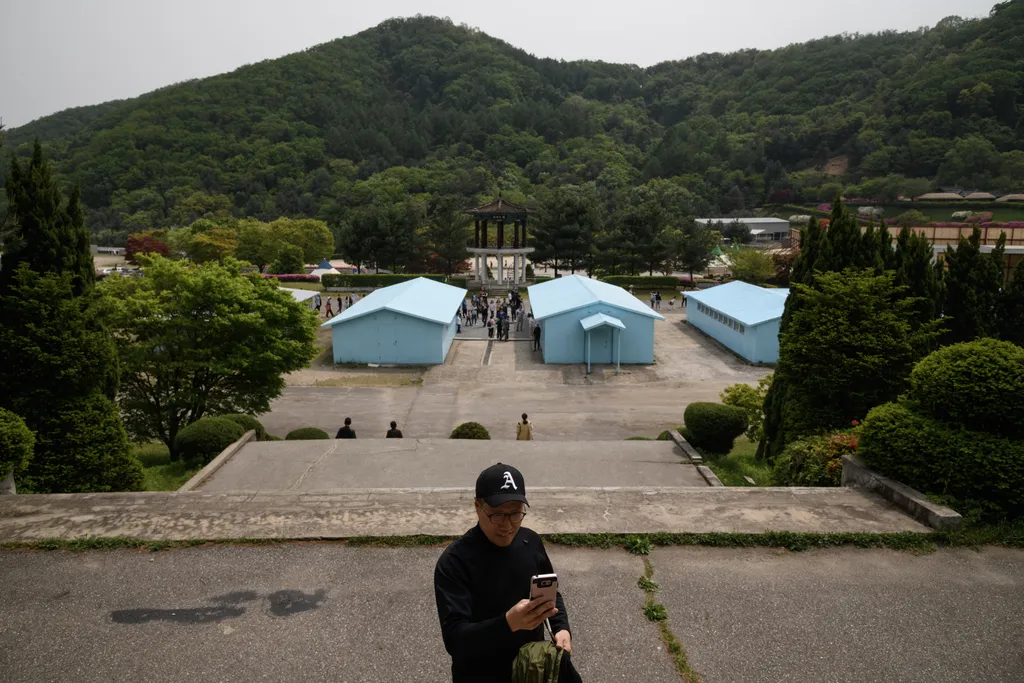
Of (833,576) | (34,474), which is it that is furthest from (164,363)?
(833,576)

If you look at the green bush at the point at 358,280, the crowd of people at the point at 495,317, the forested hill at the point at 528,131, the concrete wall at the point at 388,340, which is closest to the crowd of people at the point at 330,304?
the green bush at the point at 358,280

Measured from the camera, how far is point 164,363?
1464cm

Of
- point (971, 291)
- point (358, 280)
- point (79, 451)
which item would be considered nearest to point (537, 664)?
point (79, 451)

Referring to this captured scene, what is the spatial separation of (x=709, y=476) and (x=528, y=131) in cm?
11922

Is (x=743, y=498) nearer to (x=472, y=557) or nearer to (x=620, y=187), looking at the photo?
(x=472, y=557)

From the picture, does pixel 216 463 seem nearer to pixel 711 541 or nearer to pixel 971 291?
pixel 711 541

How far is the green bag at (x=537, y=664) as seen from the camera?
263cm

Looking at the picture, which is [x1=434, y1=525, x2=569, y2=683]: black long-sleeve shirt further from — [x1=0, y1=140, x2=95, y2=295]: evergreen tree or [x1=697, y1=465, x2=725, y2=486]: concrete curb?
[x1=0, y1=140, x2=95, y2=295]: evergreen tree

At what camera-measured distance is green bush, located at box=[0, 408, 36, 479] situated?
7348 millimetres

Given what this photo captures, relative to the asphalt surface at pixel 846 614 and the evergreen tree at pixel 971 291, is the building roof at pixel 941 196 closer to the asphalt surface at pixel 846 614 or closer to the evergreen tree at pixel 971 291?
the evergreen tree at pixel 971 291

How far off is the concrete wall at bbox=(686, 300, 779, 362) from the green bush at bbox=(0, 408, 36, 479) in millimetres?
22454

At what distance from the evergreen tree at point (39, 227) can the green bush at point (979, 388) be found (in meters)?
11.2

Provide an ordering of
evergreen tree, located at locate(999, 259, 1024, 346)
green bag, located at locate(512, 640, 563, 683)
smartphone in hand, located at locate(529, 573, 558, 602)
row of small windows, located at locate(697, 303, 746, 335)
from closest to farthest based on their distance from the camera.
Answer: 1. smartphone in hand, located at locate(529, 573, 558, 602)
2. green bag, located at locate(512, 640, 563, 683)
3. evergreen tree, located at locate(999, 259, 1024, 346)
4. row of small windows, located at locate(697, 303, 746, 335)

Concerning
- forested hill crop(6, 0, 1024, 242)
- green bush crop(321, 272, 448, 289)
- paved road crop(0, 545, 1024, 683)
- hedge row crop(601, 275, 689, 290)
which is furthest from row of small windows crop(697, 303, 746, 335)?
forested hill crop(6, 0, 1024, 242)
